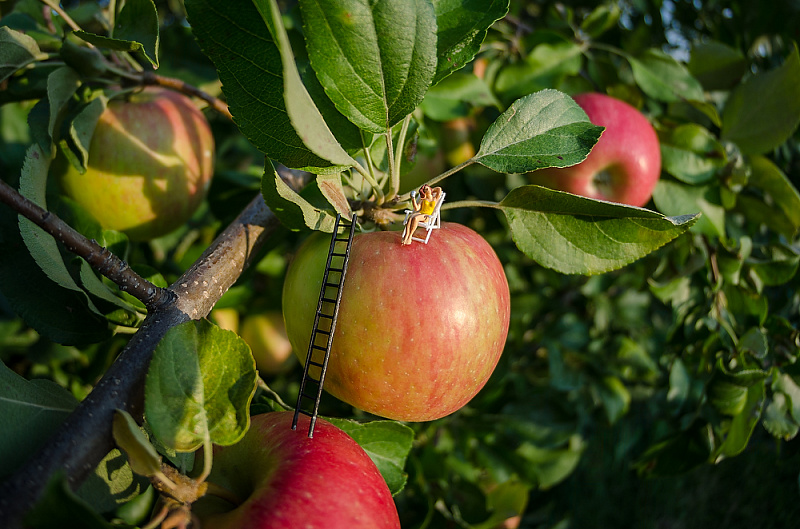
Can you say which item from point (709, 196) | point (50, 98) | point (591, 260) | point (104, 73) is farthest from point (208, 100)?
point (709, 196)

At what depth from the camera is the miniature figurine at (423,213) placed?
24.7 inches

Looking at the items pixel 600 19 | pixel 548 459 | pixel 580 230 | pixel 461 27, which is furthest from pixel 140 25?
pixel 548 459

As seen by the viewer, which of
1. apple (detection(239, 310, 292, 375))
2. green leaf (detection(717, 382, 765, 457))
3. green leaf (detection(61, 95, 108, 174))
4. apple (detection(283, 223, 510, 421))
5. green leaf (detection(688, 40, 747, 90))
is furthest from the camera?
apple (detection(239, 310, 292, 375))

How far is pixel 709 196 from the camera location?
114 centimetres

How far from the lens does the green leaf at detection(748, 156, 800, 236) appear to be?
1.10 m

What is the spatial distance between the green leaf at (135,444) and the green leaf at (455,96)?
2.58ft

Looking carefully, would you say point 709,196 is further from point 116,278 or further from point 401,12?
point 116,278

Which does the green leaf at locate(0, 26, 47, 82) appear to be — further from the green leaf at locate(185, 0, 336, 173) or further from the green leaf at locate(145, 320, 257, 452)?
the green leaf at locate(145, 320, 257, 452)

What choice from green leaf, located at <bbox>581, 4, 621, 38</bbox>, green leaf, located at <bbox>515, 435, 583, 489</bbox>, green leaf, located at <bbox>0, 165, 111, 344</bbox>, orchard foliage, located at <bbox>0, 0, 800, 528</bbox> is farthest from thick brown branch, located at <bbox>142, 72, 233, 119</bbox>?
green leaf, located at <bbox>515, 435, 583, 489</bbox>

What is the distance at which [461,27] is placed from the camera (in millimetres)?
658

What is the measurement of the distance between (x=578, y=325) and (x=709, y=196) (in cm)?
71

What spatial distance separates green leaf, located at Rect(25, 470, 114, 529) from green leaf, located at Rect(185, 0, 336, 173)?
1.19 feet

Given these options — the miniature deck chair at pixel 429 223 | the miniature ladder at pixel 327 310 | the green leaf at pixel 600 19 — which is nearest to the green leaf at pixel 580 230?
the miniature deck chair at pixel 429 223

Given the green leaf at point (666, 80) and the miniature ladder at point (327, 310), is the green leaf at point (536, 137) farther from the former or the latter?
the green leaf at point (666, 80)
